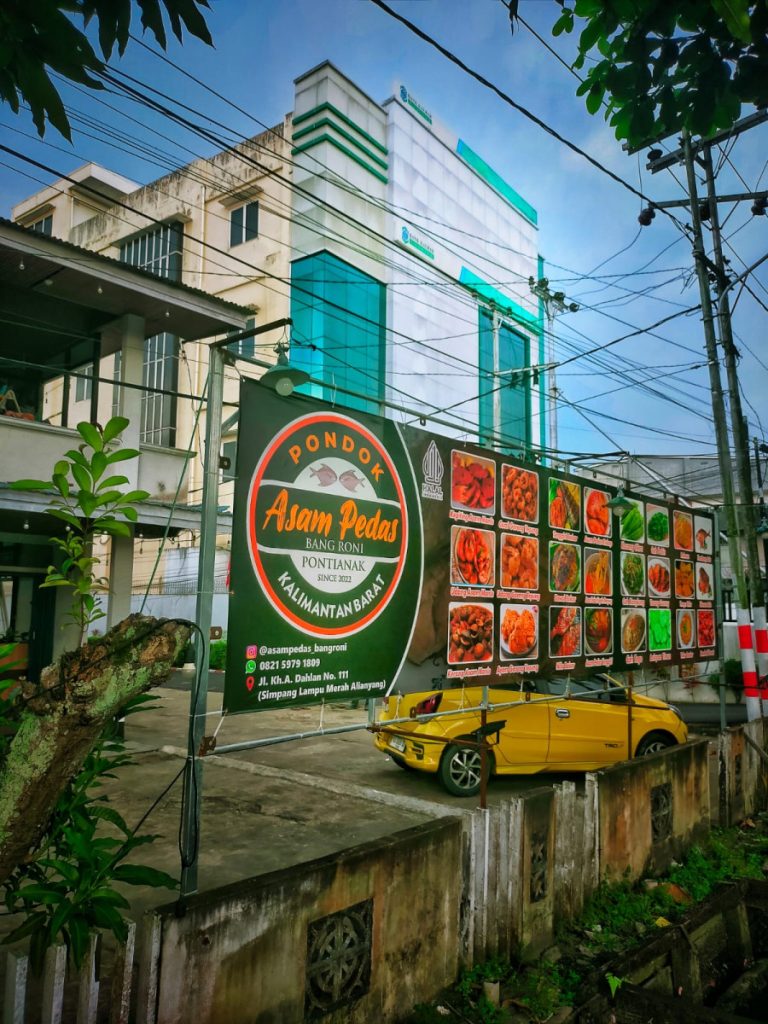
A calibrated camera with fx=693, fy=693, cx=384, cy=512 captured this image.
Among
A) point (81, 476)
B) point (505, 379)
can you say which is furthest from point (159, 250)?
point (81, 476)

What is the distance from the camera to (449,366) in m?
26.6

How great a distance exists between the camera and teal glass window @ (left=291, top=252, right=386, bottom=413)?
21094 millimetres

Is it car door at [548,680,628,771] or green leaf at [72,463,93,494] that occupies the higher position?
green leaf at [72,463,93,494]

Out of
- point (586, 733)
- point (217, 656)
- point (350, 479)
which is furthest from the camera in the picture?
point (217, 656)

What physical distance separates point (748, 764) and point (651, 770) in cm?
298

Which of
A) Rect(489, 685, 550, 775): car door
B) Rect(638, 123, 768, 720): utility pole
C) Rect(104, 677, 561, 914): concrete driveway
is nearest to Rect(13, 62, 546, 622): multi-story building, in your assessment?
Rect(638, 123, 768, 720): utility pole

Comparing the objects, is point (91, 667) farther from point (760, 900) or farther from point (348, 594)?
point (760, 900)

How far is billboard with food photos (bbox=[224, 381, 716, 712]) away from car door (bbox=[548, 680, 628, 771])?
6.27ft

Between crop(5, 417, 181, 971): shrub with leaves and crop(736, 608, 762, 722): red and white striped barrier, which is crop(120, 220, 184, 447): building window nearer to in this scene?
crop(736, 608, 762, 722): red and white striped barrier

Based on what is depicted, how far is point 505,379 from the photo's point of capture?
98.1ft

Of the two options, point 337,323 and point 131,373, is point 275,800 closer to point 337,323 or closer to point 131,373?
point 131,373

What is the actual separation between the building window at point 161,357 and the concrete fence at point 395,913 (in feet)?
71.6

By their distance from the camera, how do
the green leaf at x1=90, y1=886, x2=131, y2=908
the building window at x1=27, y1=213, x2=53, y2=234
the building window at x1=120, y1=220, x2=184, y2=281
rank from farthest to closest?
the building window at x1=27, y1=213, x2=53, y2=234 → the building window at x1=120, y1=220, x2=184, y2=281 → the green leaf at x1=90, y1=886, x2=131, y2=908

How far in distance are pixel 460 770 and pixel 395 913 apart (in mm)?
5058
